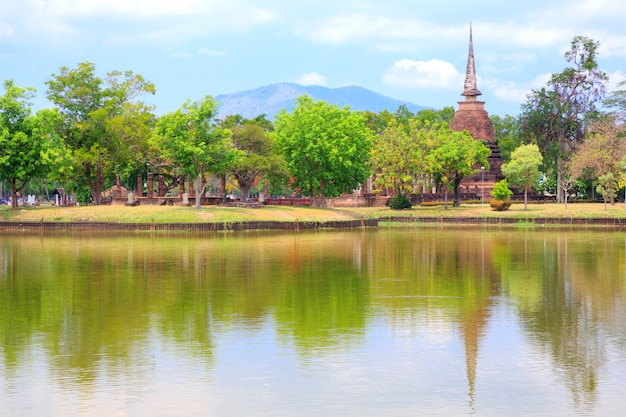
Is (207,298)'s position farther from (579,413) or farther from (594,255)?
(594,255)

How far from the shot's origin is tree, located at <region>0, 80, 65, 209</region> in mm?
89000

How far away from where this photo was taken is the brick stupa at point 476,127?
433ft

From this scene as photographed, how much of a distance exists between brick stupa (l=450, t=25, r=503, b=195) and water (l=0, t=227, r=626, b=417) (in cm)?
8209

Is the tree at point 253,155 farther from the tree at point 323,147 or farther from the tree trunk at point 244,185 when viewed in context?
the tree at point 323,147

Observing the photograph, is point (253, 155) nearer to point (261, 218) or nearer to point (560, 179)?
point (261, 218)

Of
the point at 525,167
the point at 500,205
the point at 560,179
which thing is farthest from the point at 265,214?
the point at 560,179

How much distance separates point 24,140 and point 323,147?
30848 mm

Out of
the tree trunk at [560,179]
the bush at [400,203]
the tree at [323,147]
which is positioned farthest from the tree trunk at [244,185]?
the tree trunk at [560,179]

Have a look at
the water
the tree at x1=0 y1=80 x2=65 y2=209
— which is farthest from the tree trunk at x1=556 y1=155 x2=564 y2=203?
the water

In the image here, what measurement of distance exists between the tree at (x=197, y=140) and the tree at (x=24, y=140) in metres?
9.90

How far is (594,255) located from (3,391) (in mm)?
39848

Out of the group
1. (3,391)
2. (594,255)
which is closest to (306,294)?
(3,391)

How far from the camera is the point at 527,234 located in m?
76.2

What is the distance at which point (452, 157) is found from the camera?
109m
